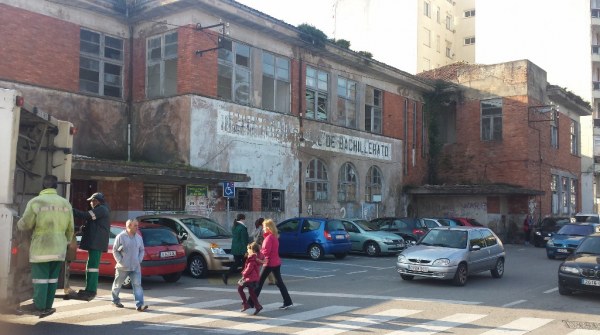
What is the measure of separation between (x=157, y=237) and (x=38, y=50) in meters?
10.3

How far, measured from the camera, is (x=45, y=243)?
27.0ft

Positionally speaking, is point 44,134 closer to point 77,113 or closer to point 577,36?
point 77,113

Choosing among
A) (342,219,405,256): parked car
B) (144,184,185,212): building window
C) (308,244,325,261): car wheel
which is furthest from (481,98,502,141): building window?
(144,184,185,212): building window

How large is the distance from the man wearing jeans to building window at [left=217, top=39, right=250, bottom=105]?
42.4 feet

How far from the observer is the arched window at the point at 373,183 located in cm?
3184

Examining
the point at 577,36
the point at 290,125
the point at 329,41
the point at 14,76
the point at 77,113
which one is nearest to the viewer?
the point at 14,76

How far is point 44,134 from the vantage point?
9.20 m

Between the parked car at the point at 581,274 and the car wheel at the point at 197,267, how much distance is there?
8576mm

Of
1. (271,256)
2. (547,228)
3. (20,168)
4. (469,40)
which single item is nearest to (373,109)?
(547,228)

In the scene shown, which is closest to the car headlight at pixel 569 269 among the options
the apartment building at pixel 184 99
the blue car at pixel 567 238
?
the blue car at pixel 567 238

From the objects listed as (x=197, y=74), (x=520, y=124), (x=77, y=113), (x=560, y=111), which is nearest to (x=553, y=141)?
(x=560, y=111)

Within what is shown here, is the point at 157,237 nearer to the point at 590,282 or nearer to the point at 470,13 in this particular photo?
the point at 590,282

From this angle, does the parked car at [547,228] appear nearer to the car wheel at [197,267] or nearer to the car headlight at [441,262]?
the car headlight at [441,262]

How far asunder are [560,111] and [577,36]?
35.6ft
